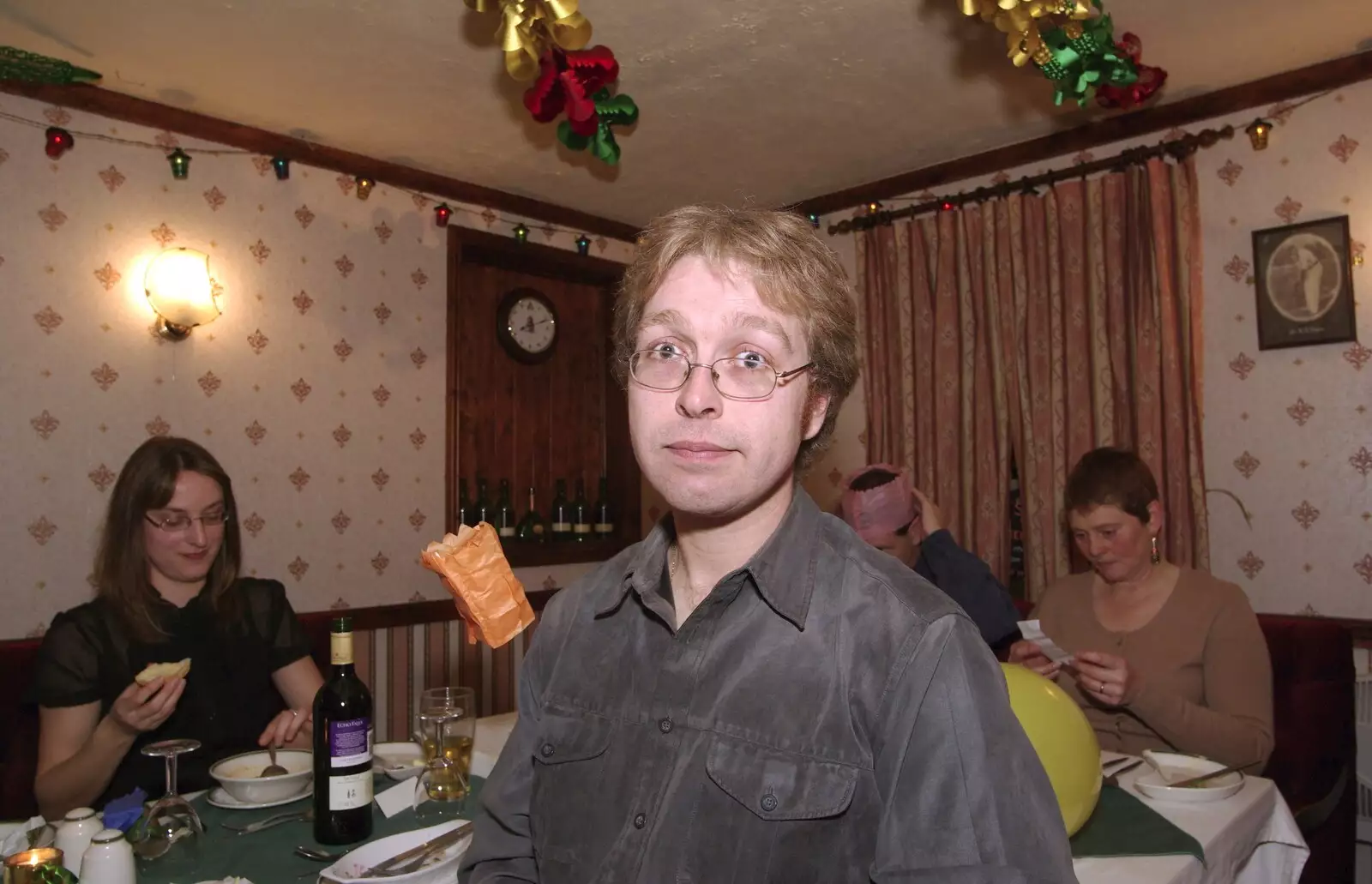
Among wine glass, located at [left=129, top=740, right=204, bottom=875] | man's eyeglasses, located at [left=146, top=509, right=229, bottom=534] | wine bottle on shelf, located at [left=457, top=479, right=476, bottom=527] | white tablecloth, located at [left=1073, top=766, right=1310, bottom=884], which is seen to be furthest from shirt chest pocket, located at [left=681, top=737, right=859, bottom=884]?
wine bottle on shelf, located at [left=457, top=479, right=476, bottom=527]

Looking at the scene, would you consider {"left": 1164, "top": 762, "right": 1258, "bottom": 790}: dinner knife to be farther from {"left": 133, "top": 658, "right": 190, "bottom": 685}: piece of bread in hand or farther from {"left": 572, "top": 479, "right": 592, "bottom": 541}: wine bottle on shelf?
{"left": 572, "top": 479, "right": 592, "bottom": 541}: wine bottle on shelf

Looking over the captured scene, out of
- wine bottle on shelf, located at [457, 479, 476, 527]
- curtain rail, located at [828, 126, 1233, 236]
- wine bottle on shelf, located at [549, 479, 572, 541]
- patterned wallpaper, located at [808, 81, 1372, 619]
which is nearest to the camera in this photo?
patterned wallpaper, located at [808, 81, 1372, 619]

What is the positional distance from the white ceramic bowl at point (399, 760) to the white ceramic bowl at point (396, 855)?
387 millimetres

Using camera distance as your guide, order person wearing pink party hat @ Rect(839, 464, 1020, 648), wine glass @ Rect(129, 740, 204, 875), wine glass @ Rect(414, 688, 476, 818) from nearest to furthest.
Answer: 1. wine glass @ Rect(129, 740, 204, 875)
2. wine glass @ Rect(414, 688, 476, 818)
3. person wearing pink party hat @ Rect(839, 464, 1020, 648)

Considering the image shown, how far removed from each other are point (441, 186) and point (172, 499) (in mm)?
2177

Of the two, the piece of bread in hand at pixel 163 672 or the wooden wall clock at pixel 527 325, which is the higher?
the wooden wall clock at pixel 527 325

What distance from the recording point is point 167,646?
2.27 meters

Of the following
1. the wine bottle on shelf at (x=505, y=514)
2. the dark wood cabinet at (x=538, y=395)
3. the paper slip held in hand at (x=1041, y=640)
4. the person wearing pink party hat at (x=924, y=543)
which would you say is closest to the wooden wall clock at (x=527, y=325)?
the dark wood cabinet at (x=538, y=395)

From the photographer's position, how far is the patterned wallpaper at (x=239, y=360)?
3.03 metres

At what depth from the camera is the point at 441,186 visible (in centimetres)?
406

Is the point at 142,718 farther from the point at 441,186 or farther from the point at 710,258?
the point at 441,186

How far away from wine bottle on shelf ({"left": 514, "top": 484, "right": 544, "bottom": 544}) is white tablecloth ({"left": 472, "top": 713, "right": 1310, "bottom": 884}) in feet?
8.11

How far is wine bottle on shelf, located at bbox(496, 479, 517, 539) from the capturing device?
4375mm

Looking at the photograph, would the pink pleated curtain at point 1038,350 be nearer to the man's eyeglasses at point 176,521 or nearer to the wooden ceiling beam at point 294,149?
the wooden ceiling beam at point 294,149
